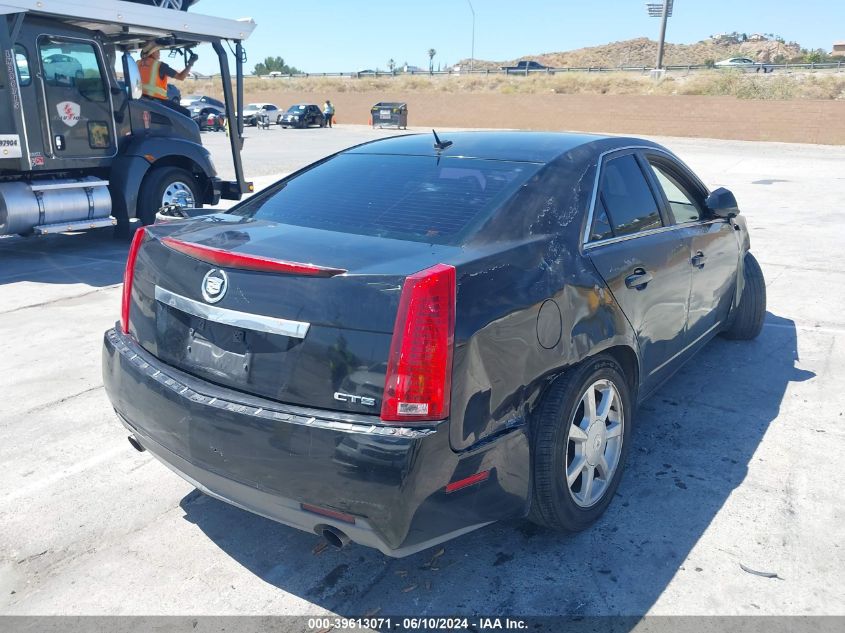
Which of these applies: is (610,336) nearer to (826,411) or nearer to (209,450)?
(209,450)

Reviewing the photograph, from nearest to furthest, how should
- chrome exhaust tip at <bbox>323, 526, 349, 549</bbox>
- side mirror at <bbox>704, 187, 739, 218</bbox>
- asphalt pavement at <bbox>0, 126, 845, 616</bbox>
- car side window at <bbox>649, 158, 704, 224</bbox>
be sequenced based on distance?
chrome exhaust tip at <bbox>323, 526, 349, 549</bbox> < asphalt pavement at <bbox>0, 126, 845, 616</bbox> < car side window at <bbox>649, 158, 704, 224</bbox> < side mirror at <bbox>704, 187, 739, 218</bbox>

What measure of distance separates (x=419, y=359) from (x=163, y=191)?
813cm

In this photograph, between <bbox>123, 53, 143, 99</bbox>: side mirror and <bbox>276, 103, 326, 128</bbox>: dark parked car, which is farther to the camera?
<bbox>276, 103, 326, 128</bbox>: dark parked car

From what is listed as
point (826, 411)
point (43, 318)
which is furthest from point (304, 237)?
point (43, 318)

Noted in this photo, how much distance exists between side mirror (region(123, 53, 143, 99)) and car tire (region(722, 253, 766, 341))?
309 inches

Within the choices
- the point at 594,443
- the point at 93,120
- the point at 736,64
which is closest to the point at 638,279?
the point at 594,443

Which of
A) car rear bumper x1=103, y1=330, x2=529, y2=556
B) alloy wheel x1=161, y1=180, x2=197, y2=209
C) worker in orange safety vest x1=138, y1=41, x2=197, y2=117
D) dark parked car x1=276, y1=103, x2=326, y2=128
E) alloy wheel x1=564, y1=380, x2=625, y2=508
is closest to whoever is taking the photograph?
car rear bumper x1=103, y1=330, x2=529, y2=556

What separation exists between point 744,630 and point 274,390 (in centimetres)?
188

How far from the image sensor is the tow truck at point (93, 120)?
8.27 metres

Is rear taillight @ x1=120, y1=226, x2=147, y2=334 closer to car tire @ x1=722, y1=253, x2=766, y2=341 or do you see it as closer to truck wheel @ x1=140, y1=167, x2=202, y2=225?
car tire @ x1=722, y1=253, x2=766, y2=341

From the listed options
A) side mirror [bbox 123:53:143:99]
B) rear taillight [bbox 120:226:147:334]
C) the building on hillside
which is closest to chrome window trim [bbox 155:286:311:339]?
rear taillight [bbox 120:226:147:334]

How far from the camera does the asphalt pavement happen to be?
280 cm

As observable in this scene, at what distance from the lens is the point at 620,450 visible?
3395 mm

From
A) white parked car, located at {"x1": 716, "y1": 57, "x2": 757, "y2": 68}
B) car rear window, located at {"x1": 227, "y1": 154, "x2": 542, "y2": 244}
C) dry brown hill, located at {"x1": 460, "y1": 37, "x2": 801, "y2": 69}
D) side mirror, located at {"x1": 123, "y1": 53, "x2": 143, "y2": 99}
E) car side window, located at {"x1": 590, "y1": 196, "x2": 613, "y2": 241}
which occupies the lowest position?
car side window, located at {"x1": 590, "y1": 196, "x2": 613, "y2": 241}
